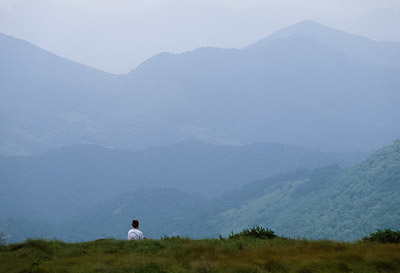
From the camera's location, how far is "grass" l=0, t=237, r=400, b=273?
1336cm

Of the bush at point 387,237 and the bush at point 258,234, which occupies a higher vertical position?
the bush at point 258,234

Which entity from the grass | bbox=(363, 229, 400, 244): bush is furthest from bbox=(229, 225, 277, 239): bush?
bbox=(363, 229, 400, 244): bush

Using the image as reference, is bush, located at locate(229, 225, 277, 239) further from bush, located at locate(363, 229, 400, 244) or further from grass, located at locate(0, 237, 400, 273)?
bush, located at locate(363, 229, 400, 244)

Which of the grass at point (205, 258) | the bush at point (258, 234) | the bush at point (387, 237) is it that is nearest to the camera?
the grass at point (205, 258)

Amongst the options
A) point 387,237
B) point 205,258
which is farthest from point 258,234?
point 205,258

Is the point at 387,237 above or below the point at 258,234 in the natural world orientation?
below

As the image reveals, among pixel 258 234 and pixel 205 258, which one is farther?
pixel 258 234

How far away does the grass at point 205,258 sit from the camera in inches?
526

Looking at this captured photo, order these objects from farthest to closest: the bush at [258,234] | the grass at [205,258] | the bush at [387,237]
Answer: the bush at [258,234]
the bush at [387,237]
the grass at [205,258]

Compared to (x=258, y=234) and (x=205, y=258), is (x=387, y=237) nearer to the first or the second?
(x=258, y=234)

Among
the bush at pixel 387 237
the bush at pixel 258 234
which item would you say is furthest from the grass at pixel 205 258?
the bush at pixel 387 237

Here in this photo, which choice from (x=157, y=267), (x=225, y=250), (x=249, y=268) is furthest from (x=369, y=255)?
(x=157, y=267)

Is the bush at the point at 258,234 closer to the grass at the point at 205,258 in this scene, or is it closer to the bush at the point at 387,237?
the grass at the point at 205,258

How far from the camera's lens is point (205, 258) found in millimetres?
14820
